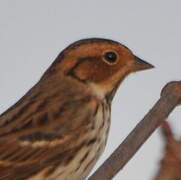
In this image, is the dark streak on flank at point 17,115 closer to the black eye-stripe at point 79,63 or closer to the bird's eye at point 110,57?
the black eye-stripe at point 79,63

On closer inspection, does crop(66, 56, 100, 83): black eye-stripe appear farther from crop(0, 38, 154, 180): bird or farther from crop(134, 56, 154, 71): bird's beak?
crop(134, 56, 154, 71): bird's beak

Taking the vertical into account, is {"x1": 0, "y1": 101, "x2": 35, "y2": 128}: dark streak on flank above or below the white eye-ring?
below

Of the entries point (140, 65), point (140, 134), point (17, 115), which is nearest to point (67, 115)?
point (17, 115)

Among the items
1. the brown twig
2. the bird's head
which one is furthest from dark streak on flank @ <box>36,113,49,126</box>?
the brown twig

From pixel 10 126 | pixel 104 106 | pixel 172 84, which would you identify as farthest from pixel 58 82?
pixel 172 84

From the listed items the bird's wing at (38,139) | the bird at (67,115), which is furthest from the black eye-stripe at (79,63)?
the bird's wing at (38,139)

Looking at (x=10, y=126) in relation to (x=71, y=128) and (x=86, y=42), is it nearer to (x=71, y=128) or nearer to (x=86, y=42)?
(x=71, y=128)
